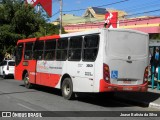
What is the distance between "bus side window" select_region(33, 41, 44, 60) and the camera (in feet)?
59.7

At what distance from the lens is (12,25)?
1395 inches

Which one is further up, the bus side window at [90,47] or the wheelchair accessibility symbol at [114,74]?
the bus side window at [90,47]

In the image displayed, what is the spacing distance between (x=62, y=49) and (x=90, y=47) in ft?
8.14

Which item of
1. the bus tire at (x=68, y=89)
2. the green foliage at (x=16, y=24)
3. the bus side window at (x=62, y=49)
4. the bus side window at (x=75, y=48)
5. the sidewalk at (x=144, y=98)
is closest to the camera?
the sidewalk at (x=144, y=98)

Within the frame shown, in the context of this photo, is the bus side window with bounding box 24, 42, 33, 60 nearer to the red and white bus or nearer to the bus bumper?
the red and white bus

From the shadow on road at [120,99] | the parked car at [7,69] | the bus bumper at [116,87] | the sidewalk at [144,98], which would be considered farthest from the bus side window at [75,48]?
the parked car at [7,69]

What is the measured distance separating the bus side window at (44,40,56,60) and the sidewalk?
137 inches

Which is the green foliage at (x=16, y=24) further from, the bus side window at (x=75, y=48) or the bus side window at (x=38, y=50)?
the bus side window at (x=75, y=48)

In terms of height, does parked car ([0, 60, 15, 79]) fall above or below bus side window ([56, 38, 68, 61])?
below

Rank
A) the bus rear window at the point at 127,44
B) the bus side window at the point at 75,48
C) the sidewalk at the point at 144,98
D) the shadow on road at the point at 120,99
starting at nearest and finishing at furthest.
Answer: the bus rear window at the point at 127,44 → the sidewalk at the point at 144,98 → the shadow on road at the point at 120,99 → the bus side window at the point at 75,48

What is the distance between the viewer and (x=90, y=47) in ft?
45.0

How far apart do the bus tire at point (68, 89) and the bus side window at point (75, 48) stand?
0.96 metres

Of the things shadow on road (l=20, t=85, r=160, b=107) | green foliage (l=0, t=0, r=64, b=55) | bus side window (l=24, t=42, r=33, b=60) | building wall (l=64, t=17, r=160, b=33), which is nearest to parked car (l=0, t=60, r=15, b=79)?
green foliage (l=0, t=0, r=64, b=55)

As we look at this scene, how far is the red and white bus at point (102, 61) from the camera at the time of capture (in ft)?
42.8
